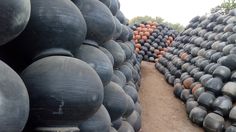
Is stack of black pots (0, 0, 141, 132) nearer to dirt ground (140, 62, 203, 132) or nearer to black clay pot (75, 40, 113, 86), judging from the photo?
black clay pot (75, 40, 113, 86)

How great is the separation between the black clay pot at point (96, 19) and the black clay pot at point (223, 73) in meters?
4.23

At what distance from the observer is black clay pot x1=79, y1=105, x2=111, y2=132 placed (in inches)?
97.4

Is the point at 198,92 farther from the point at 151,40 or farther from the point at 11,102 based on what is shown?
the point at 151,40

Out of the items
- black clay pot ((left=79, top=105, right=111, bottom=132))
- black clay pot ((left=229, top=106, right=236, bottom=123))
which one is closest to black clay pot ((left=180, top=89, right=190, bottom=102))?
black clay pot ((left=229, top=106, right=236, bottom=123))

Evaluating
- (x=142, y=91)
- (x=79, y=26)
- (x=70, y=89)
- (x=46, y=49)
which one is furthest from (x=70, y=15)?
(x=142, y=91)

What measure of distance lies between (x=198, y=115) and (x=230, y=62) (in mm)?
1117

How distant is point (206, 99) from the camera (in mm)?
6848

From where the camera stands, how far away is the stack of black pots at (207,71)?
6480mm

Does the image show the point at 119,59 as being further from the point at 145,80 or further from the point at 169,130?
the point at 145,80

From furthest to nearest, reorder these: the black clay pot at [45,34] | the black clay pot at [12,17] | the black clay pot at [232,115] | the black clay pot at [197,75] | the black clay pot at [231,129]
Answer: the black clay pot at [197,75], the black clay pot at [232,115], the black clay pot at [231,129], the black clay pot at [45,34], the black clay pot at [12,17]

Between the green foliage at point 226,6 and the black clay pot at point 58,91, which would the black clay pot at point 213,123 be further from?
the green foliage at point 226,6

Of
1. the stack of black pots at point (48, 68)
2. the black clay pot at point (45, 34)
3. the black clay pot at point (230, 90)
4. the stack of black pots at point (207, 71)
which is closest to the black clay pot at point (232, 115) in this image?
the stack of black pots at point (207, 71)

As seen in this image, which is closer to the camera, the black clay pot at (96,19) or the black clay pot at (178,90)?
the black clay pot at (96,19)

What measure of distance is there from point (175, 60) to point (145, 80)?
37.1 inches
